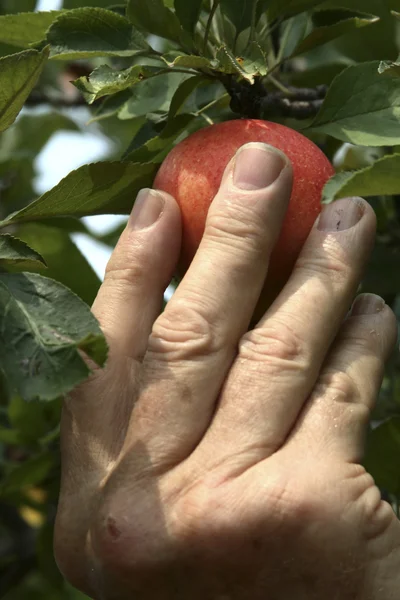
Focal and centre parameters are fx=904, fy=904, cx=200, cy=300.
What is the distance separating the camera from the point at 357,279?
123 centimetres

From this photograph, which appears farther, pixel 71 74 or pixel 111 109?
pixel 71 74

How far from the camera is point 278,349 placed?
3.89 feet

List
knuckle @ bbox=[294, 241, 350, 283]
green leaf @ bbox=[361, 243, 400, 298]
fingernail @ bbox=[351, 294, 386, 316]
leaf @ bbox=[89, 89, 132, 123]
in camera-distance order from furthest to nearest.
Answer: green leaf @ bbox=[361, 243, 400, 298] < leaf @ bbox=[89, 89, 132, 123] < fingernail @ bbox=[351, 294, 386, 316] < knuckle @ bbox=[294, 241, 350, 283]

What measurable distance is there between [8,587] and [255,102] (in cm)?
149

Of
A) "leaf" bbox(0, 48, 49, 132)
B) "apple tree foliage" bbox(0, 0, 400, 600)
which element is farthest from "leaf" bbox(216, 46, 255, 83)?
"leaf" bbox(0, 48, 49, 132)

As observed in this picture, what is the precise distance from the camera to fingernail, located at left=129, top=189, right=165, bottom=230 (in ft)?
4.11

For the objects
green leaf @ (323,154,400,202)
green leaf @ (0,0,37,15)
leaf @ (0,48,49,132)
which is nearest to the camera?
green leaf @ (323,154,400,202)

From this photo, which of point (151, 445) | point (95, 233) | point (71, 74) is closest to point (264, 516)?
point (151, 445)

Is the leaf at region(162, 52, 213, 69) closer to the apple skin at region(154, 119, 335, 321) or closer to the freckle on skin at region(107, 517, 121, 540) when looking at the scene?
the apple skin at region(154, 119, 335, 321)

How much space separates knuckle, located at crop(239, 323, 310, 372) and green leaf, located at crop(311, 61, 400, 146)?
281 millimetres

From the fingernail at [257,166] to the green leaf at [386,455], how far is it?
0.56 m

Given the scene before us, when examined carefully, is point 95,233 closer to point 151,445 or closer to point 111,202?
point 111,202

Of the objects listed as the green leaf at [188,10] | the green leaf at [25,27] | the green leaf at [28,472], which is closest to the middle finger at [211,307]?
the green leaf at [188,10]

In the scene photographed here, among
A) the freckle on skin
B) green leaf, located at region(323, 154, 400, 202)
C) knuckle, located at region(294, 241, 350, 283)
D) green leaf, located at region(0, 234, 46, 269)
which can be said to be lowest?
the freckle on skin
